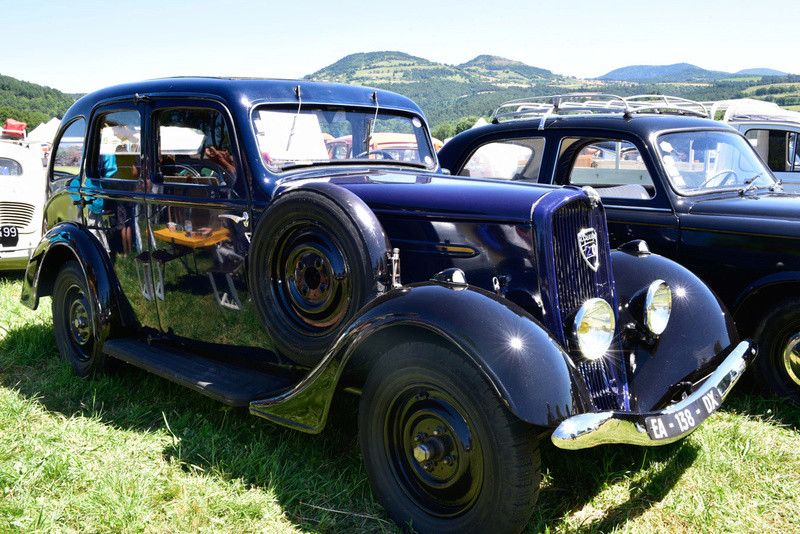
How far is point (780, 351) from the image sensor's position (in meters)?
3.66

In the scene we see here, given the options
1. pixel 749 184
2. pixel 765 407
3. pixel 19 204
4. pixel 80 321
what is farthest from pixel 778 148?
pixel 19 204

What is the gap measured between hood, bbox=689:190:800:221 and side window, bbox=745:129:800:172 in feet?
14.8

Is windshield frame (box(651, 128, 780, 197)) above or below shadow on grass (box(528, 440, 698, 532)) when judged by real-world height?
above

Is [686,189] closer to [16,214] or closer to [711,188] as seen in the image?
[711,188]

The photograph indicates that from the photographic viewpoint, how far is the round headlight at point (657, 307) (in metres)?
2.77

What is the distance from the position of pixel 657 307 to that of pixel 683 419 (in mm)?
689

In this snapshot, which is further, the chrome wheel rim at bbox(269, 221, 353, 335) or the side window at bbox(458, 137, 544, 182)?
the side window at bbox(458, 137, 544, 182)

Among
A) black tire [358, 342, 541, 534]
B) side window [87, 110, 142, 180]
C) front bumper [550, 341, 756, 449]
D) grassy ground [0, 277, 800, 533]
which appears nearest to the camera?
front bumper [550, 341, 756, 449]

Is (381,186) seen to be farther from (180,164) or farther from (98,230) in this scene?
(98,230)

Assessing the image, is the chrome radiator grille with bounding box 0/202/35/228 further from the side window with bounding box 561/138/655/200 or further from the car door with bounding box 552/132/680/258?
the side window with bounding box 561/138/655/200

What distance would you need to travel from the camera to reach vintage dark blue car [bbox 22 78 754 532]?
7.06 ft

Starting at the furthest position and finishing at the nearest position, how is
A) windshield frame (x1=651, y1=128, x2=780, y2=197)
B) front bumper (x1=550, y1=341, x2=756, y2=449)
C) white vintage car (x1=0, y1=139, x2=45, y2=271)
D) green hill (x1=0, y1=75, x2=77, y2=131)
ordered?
green hill (x1=0, y1=75, x2=77, y2=131) → white vintage car (x1=0, y1=139, x2=45, y2=271) → windshield frame (x1=651, y1=128, x2=780, y2=197) → front bumper (x1=550, y1=341, x2=756, y2=449)

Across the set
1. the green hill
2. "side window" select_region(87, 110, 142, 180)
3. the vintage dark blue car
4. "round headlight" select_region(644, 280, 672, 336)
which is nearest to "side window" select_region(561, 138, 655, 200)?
the vintage dark blue car

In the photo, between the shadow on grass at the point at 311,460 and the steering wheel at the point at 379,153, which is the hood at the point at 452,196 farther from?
the shadow on grass at the point at 311,460
